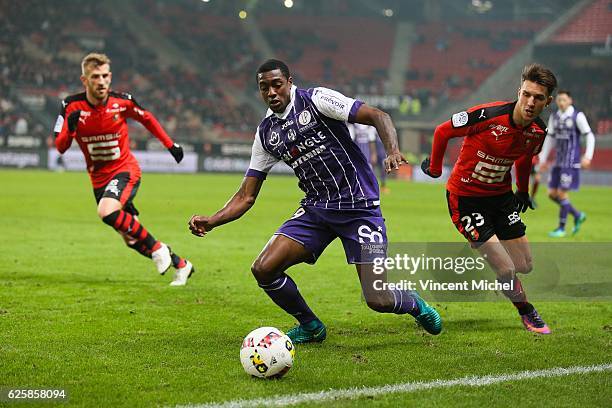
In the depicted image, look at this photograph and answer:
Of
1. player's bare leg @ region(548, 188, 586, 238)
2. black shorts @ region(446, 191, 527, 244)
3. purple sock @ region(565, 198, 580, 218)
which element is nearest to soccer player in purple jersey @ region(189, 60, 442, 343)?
black shorts @ region(446, 191, 527, 244)

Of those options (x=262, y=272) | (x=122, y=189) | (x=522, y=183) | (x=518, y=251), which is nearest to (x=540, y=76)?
(x=522, y=183)

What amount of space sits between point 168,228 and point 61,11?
112 ft

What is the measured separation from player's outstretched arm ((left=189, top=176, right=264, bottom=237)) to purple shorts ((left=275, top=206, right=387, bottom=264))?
34cm

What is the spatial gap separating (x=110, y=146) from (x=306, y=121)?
155 inches

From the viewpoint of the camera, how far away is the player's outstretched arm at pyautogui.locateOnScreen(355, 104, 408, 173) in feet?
17.3

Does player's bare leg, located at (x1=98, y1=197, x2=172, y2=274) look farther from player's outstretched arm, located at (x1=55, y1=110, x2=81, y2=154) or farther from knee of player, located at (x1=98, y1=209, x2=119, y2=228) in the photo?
player's outstretched arm, located at (x1=55, y1=110, x2=81, y2=154)

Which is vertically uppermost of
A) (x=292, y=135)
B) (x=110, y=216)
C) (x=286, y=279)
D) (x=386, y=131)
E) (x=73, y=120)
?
(x=386, y=131)

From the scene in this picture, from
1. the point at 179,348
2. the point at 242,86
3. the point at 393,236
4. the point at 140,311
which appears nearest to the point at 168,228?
the point at 393,236

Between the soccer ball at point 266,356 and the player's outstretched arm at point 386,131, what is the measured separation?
49.1 inches

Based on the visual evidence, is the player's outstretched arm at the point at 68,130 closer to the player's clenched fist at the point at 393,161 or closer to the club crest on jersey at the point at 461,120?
the club crest on jersey at the point at 461,120

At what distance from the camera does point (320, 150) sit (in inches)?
234

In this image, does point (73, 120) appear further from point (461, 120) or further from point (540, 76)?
point (540, 76)

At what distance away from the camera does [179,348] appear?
19.3ft

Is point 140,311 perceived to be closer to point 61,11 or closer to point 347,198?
point 347,198
